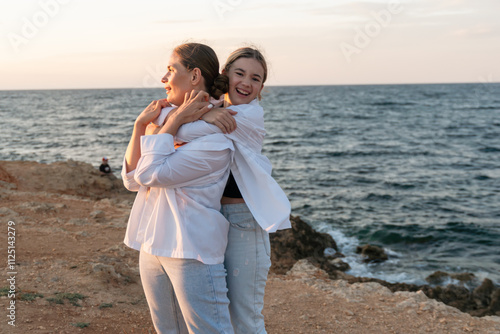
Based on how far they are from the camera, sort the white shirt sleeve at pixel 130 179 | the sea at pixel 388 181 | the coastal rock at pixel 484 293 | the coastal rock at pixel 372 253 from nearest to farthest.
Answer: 1. the white shirt sleeve at pixel 130 179
2. the coastal rock at pixel 484 293
3. the coastal rock at pixel 372 253
4. the sea at pixel 388 181

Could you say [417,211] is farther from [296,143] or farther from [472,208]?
[296,143]

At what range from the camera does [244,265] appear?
7.96 ft

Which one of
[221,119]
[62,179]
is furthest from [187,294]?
[62,179]

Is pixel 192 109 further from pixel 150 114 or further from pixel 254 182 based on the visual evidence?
pixel 254 182

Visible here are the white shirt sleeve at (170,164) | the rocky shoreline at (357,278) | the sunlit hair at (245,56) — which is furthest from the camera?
the rocky shoreline at (357,278)

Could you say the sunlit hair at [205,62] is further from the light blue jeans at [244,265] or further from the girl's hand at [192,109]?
the light blue jeans at [244,265]

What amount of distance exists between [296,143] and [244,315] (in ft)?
85.9

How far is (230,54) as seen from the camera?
2.78 m

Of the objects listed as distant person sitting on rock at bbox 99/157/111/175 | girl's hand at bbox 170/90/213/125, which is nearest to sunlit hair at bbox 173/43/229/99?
girl's hand at bbox 170/90/213/125

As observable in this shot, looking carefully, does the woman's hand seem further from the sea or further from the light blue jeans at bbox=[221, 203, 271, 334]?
the sea

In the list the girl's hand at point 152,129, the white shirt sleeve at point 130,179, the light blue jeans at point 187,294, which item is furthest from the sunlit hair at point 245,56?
the light blue jeans at point 187,294

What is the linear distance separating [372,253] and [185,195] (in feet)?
26.8

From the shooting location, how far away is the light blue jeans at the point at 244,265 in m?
2.43

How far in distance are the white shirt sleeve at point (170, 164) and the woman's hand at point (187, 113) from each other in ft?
0.25
